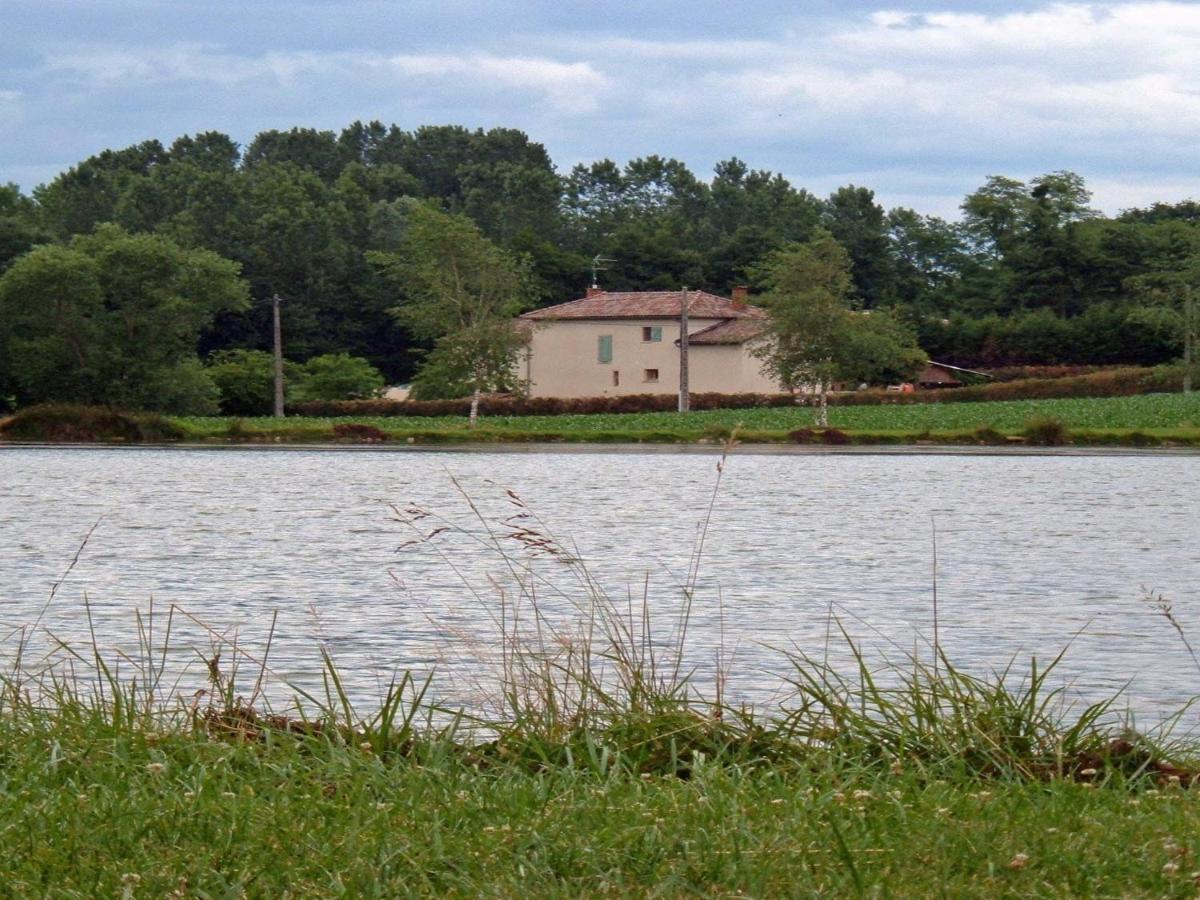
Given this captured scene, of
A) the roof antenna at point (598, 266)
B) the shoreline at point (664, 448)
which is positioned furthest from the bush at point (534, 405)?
the roof antenna at point (598, 266)

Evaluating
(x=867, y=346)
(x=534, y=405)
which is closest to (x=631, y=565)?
(x=867, y=346)

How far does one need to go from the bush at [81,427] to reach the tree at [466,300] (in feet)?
45.9

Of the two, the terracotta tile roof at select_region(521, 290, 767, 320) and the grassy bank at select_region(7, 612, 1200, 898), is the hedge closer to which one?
the terracotta tile roof at select_region(521, 290, 767, 320)

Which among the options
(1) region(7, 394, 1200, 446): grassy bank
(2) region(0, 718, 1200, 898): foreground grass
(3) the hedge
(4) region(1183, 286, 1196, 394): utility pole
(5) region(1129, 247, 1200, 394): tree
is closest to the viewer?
(2) region(0, 718, 1200, 898): foreground grass

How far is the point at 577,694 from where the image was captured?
9047 mm

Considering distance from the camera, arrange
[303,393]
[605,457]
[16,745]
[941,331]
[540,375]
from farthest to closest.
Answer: [941,331], [540,375], [303,393], [605,457], [16,745]

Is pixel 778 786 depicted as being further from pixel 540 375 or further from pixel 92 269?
pixel 540 375

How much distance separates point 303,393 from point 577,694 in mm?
80289

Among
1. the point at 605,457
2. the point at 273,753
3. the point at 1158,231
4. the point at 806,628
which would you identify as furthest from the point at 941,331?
the point at 273,753

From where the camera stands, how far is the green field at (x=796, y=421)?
5944 centimetres

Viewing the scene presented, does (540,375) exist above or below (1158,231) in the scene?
below

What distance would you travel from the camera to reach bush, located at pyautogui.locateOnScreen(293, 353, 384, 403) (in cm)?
8731

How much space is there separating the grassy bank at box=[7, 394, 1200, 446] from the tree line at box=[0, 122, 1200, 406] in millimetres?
7266

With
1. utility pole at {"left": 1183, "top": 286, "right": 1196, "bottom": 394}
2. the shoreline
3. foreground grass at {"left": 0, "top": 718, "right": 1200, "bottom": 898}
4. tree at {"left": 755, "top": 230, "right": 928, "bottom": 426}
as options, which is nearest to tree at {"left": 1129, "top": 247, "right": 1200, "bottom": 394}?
utility pole at {"left": 1183, "top": 286, "right": 1196, "bottom": 394}
